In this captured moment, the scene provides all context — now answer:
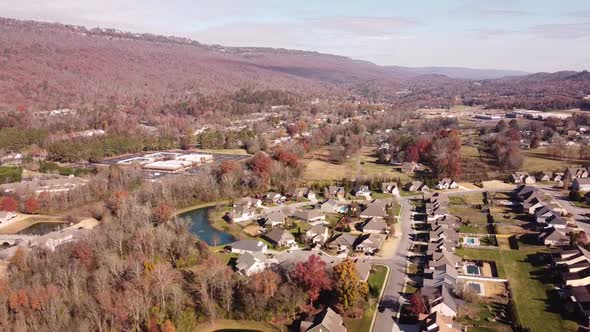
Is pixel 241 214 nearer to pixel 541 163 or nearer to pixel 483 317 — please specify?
pixel 483 317

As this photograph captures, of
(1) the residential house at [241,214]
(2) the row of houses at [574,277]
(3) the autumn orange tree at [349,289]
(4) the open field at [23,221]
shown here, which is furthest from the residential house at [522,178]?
(4) the open field at [23,221]

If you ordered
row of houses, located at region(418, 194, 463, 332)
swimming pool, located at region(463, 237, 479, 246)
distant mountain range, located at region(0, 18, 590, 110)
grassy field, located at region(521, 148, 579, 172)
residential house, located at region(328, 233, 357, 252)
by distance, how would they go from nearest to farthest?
row of houses, located at region(418, 194, 463, 332) → residential house, located at region(328, 233, 357, 252) → swimming pool, located at region(463, 237, 479, 246) → grassy field, located at region(521, 148, 579, 172) → distant mountain range, located at region(0, 18, 590, 110)

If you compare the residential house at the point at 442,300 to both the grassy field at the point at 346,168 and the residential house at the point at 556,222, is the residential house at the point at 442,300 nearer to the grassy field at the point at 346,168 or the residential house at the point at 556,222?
the residential house at the point at 556,222

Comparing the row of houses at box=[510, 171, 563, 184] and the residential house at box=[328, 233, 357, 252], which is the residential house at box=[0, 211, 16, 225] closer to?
the residential house at box=[328, 233, 357, 252]

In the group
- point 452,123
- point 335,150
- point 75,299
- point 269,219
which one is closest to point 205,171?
point 269,219

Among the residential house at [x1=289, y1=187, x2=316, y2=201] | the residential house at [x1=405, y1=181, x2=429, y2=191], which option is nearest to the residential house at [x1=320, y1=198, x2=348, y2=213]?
the residential house at [x1=289, y1=187, x2=316, y2=201]

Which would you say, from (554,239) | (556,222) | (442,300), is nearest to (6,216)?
(442,300)
